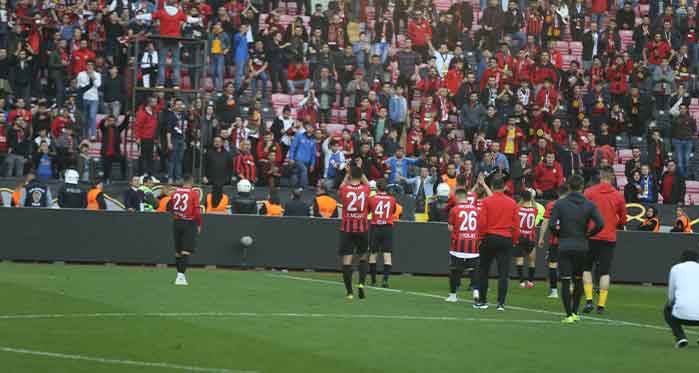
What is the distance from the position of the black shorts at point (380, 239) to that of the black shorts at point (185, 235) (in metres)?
3.71

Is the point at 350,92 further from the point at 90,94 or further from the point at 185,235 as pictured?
the point at 185,235

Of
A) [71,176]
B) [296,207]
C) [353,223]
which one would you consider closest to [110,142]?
[71,176]

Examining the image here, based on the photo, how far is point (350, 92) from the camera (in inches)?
1406

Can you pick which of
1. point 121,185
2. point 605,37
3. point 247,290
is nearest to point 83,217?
point 121,185

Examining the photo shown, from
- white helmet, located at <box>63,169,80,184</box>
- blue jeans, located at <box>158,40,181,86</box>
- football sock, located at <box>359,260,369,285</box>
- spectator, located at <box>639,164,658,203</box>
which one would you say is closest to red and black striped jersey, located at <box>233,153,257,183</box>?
blue jeans, located at <box>158,40,181,86</box>

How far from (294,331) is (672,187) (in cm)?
2009

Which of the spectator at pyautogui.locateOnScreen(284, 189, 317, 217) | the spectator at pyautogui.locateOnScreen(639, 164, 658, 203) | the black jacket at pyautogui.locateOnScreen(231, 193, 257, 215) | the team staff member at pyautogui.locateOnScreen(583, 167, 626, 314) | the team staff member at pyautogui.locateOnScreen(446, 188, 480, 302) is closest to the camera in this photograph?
the team staff member at pyautogui.locateOnScreen(583, 167, 626, 314)

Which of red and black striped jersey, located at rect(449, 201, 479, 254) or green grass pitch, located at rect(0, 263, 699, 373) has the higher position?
red and black striped jersey, located at rect(449, 201, 479, 254)

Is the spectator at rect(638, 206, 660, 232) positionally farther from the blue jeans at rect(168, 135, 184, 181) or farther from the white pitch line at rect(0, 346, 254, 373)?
the white pitch line at rect(0, 346, 254, 373)

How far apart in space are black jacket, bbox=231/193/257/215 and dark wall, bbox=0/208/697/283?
29.1 inches

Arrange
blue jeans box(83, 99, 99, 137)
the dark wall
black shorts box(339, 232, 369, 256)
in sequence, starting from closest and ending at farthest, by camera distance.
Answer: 1. black shorts box(339, 232, 369, 256)
2. the dark wall
3. blue jeans box(83, 99, 99, 137)

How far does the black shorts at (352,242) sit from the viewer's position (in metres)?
21.6

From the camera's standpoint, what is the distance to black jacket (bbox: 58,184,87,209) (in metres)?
29.8

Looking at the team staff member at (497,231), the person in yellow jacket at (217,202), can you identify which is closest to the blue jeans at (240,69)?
the person in yellow jacket at (217,202)
